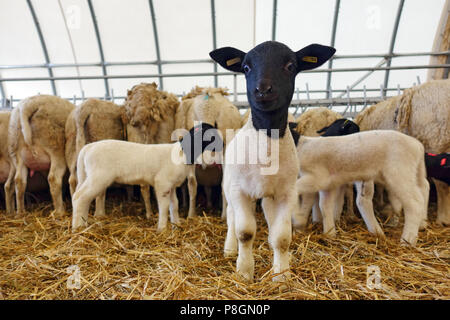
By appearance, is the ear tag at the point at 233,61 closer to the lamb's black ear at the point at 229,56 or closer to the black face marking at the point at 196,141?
the lamb's black ear at the point at 229,56

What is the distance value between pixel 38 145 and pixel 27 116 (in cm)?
41

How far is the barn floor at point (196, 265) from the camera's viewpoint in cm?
162

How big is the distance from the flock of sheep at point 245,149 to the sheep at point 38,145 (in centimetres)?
1

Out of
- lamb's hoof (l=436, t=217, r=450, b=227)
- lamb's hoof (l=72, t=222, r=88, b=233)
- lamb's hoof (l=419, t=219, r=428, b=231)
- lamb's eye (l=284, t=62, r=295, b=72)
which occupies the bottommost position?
lamb's hoof (l=436, t=217, r=450, b=227)

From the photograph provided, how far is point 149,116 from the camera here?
13.3 ft

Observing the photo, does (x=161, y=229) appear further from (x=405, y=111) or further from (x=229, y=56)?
(x=405, y=111)

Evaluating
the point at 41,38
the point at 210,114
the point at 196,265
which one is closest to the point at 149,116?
the point at 210,114

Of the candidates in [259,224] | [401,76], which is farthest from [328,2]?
[259,224]

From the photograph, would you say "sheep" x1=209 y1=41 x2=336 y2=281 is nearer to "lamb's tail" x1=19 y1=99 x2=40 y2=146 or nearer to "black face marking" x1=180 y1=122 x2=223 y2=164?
"black face marking" x1=180 y1=122 x2=223 y2=164

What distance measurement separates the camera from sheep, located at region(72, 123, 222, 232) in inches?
116

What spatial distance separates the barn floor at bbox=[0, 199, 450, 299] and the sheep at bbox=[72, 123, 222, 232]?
30 centimetres

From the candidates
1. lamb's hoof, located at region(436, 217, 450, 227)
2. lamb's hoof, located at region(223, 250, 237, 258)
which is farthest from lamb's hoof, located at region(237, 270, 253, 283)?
lamb's hoof, located at region(436, 217, 450, 227)
